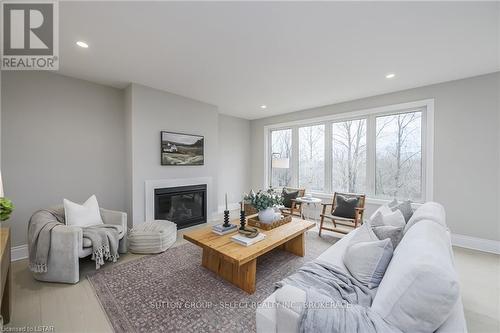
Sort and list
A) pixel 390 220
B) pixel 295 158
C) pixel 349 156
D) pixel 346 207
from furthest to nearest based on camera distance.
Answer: pixel 295 158
pixel 349 156
pixel 346 207
pixel 390 220

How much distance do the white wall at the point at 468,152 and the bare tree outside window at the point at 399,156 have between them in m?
0.28

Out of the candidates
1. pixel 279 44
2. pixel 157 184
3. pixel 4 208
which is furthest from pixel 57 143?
pixel 279 44

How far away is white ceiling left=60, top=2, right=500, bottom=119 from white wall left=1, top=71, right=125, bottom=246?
14.4 inches

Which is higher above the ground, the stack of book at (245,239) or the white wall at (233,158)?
the white wall at (233,158)

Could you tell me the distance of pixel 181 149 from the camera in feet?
13.0

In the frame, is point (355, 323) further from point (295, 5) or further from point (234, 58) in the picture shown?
Answer: point (234, 58)

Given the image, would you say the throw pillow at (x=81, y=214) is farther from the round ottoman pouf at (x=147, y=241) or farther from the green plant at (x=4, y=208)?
the green plant at (x=4, y=208)

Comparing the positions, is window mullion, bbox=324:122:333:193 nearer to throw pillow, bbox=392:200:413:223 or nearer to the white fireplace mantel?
throw pillow, bbox=392:200:413:223

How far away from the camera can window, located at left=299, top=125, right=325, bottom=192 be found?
4.79 meters

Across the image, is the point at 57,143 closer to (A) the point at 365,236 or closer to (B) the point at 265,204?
(B) the point at 265,204

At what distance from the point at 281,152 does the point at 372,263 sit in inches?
166

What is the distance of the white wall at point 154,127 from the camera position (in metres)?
3.38

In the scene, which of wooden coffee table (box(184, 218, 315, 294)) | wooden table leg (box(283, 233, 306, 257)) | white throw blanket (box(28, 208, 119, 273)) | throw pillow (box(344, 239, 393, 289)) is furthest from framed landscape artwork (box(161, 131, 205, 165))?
throw pillow (box(344, 239, 393, 289))

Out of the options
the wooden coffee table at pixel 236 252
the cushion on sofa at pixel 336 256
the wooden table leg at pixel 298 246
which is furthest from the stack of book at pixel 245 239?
the wooden table leg at pixel 298 246
